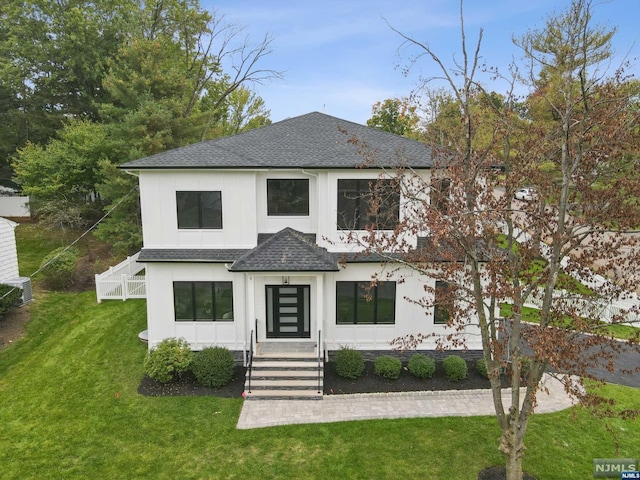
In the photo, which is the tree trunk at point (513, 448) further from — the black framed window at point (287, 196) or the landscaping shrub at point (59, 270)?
the landscaping shrub at point (59, 270)

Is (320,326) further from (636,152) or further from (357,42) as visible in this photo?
(357,42)

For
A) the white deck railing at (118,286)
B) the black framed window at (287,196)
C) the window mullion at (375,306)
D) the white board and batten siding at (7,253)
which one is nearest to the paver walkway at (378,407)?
the window mullion at (375,306)

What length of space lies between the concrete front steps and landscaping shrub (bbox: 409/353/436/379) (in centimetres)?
291

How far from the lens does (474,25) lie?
8094 mm

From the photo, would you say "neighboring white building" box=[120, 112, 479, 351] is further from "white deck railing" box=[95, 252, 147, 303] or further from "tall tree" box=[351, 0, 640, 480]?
"white deck railing" box=[95, 252, 147, 303]

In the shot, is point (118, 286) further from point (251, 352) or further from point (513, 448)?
point (513, 448)

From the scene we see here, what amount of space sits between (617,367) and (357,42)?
1542 cm

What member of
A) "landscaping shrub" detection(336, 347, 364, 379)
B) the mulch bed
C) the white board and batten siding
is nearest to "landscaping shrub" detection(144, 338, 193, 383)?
Result: the mulch bed

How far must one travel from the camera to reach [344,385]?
12.8m

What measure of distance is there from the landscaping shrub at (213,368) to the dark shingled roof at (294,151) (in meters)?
5.98

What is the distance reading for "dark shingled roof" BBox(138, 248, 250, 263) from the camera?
526 inches

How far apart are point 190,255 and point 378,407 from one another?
7478mm

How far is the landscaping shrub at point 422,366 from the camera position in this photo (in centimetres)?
1302

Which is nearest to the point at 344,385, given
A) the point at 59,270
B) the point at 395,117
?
the point at 59,270
